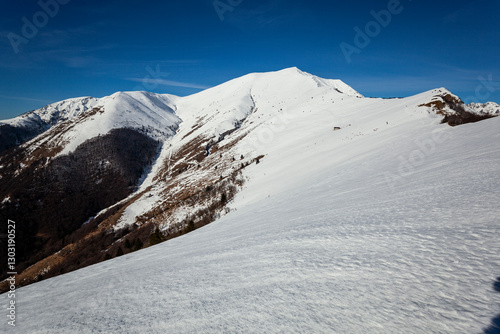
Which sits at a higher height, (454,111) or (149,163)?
(149,163)

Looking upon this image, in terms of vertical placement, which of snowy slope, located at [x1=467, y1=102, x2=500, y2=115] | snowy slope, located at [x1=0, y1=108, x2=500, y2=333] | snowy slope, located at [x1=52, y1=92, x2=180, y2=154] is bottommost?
snowy slope, located at [x1=0, y1=108, x2=500, y2=333]

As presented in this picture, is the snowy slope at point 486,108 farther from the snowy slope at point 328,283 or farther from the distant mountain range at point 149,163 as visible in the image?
the snowy slope at point 328,283

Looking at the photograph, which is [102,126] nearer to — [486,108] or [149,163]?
[149,163]

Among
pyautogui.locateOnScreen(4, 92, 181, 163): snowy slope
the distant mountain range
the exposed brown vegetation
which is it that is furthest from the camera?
pyautogui.locateOnScreen(4, 92, 181, 163): snowy slope

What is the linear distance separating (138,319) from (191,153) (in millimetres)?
112130

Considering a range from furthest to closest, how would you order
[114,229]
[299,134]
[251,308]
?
[114,229], [299,134], [251,308]

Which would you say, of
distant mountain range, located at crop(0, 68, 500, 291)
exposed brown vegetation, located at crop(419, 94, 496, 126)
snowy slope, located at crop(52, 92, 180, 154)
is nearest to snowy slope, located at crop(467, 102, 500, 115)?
distant mountain range, located at crop(0, 68, 500, 291)

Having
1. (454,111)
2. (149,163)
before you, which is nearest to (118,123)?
(149,163)

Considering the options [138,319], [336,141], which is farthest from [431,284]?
[336,141]

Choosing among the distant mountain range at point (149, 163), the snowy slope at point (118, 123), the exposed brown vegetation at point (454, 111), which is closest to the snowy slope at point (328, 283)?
the distant mountain range at point (149, 163)

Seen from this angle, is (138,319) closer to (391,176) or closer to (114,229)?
(391,176)

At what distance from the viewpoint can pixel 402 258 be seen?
354 cm

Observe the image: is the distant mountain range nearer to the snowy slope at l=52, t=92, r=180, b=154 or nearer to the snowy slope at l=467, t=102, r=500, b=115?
the snowy slope at l=467, t=102, r=500, b=115

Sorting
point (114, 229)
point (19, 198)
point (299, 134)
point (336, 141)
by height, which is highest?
point (19, 198)
